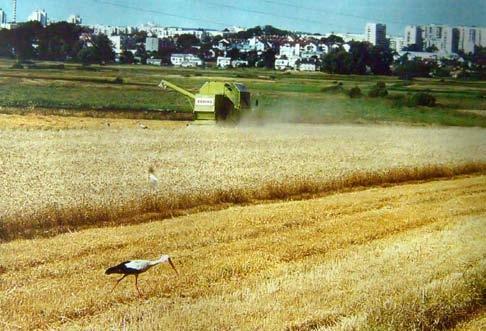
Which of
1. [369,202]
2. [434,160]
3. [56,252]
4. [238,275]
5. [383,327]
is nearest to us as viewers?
[56,252]

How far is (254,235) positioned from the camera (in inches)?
167

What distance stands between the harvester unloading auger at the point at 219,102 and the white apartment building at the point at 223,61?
94mm

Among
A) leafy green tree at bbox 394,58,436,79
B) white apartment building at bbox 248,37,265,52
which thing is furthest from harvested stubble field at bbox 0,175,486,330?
white apartment building at bbox 248,37,265,52

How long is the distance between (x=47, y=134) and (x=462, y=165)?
320 centimetres

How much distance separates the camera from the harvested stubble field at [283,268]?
11.6ft

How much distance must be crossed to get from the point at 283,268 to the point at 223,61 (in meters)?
1.12

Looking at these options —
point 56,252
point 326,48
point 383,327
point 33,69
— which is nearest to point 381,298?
point 383,327

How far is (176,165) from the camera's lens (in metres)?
4.09

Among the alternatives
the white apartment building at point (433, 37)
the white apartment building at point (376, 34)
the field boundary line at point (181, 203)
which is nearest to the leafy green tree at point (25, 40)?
the field boundary line at point (181, 203)

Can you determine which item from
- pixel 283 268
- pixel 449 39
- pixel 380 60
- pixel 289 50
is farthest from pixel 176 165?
pixel 449 39

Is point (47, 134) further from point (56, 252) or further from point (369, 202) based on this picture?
point (369, 202)

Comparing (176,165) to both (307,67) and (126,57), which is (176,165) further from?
(307,67)

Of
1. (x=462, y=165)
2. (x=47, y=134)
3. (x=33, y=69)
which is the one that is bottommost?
(x=462, y=165)

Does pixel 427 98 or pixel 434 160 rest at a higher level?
pixel 427 98
